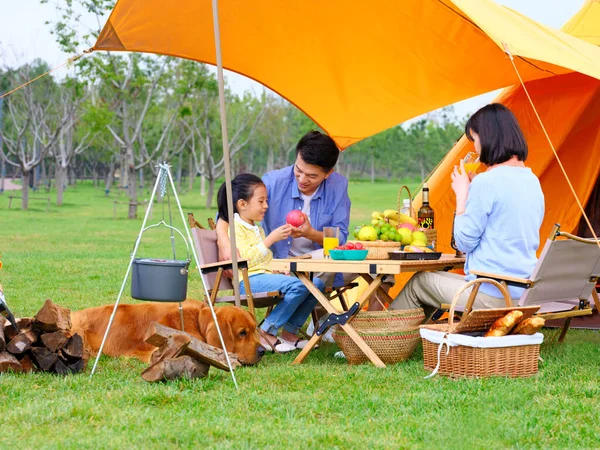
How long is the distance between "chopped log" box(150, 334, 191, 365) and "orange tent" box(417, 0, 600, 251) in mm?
3206

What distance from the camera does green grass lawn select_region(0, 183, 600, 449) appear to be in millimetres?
3248

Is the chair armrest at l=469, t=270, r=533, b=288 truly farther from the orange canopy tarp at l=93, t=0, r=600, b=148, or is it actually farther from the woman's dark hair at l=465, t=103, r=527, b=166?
the orange canopy tarp at l=93, t=0, r=600, b=148

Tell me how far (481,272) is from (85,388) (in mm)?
2058

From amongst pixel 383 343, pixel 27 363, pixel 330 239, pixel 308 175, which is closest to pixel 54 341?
pixel 27 363

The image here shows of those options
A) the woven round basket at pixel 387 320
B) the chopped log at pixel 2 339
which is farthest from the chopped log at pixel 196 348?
the woven round basket at pixel 387 320

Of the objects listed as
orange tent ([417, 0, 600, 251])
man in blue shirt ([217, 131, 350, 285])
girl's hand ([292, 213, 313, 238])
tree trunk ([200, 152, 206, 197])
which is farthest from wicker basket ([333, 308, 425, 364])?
tree trunk ([200, 152, 206, 197])

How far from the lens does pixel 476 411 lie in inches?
144

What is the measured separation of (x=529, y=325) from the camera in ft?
14.2

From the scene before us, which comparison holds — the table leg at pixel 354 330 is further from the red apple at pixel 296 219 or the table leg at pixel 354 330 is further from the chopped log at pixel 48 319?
the chopped log at pixel 48 319

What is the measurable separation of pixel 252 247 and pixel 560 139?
2960 mm

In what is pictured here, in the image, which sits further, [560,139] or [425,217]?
[560,139]

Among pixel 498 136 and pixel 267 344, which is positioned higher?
pixel 498 136

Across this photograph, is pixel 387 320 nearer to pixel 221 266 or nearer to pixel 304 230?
pixel 304 230

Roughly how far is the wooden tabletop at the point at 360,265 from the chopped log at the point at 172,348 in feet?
2.82
